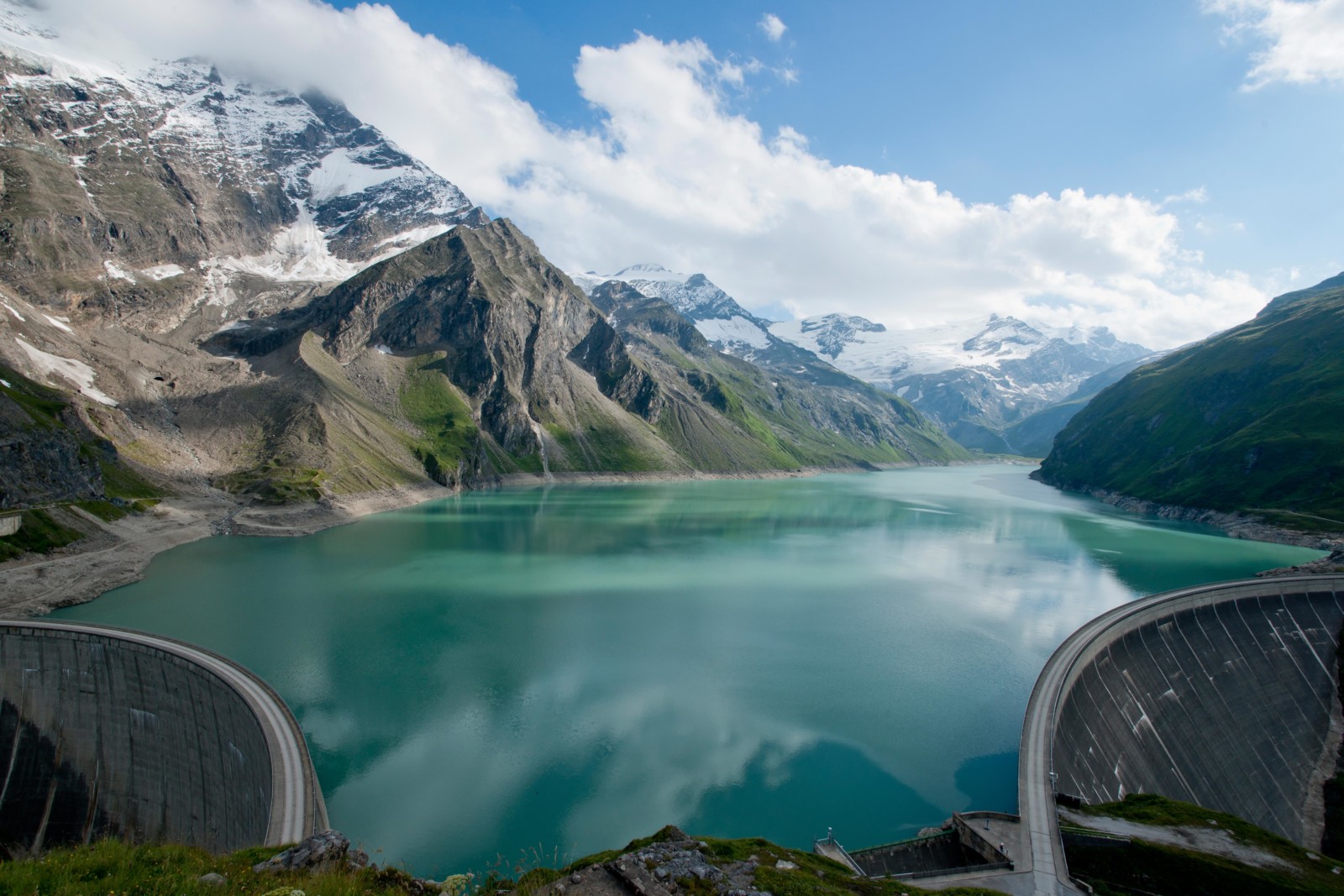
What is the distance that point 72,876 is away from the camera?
1015 centimetres

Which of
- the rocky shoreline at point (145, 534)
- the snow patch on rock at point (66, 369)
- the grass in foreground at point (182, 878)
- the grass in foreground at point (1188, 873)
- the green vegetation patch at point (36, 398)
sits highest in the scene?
the snow patch on rock at point (66, 369)

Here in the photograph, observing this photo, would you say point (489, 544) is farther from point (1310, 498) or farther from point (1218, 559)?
point (1310, 498)

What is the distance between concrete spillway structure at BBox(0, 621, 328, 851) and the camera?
85.7 ft

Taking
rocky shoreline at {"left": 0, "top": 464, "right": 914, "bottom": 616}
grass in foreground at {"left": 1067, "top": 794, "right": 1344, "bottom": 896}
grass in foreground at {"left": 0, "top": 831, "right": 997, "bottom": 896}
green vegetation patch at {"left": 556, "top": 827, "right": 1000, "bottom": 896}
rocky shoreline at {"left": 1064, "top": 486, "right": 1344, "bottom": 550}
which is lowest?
rocky shoreline at {"left": 0, "top": 464, "right": 914, "bottom": 616}

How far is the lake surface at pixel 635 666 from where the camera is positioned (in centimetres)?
2845

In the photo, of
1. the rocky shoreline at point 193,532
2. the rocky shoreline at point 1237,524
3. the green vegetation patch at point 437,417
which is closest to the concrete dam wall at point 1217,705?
the rocky shoreline at point 193,532

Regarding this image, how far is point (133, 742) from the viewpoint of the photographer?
3014 centimetres

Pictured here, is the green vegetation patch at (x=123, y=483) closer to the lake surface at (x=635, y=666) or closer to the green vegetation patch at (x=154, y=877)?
the lake surface at (x=635, y=666)

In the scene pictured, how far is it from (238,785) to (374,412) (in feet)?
502

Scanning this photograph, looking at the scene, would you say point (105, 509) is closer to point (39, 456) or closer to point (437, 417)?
point (39, 456)

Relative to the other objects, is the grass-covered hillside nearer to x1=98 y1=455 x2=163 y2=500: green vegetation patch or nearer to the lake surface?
the lake surface

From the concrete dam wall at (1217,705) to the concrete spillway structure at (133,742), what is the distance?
115 feet

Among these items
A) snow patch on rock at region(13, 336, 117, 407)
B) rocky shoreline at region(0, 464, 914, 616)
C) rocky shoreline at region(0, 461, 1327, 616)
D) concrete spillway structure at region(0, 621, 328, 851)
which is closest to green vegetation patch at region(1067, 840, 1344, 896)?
concrete spillway structure at region(0, 621, 328, 851)

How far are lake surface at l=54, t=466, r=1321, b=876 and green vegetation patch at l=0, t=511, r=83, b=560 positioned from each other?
9215 mm
